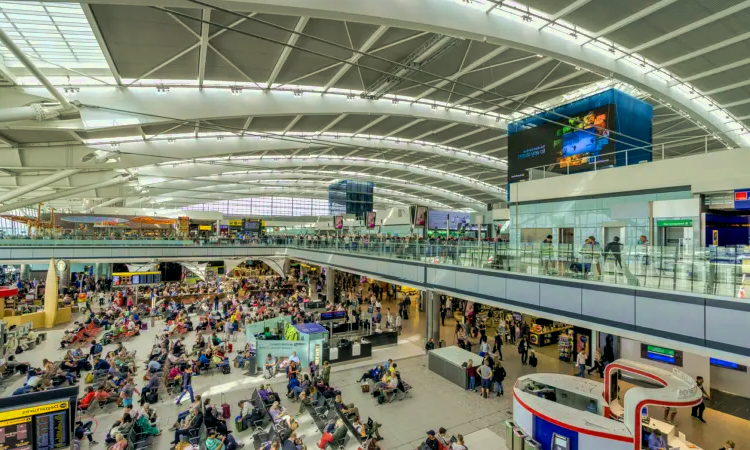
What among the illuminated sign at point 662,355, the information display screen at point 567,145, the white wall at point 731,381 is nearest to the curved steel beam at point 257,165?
the information display screen at point 567,145

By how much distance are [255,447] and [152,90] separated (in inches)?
564

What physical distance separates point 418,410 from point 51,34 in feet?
51.1

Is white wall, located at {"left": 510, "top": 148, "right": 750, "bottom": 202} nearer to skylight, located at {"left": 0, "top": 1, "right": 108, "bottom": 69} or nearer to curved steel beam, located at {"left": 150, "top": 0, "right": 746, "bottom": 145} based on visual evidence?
curved steel beam, located at {"left": 150, "top": 0, "right": 746, "bottom": 145}

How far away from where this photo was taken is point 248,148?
24.2m

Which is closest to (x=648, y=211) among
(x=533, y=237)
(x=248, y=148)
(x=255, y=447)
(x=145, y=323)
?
(x=533, y=237)

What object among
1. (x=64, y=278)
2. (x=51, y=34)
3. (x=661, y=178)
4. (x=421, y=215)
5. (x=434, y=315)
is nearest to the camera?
(x=51, y=34)

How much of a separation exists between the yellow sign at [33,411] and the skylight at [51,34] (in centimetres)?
884

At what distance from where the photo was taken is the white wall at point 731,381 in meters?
11.5

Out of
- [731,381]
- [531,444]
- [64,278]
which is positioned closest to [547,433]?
[531,444]

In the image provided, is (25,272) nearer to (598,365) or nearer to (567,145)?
(598,365)

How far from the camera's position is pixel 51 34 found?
1099cm

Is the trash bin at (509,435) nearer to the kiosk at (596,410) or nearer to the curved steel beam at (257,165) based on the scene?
the kiosk at (596,410)

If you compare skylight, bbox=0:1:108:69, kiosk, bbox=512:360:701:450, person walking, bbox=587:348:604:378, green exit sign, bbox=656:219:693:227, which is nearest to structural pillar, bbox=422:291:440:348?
person walking, bbox=587:348:604:378

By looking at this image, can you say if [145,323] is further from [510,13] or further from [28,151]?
[510,13]
